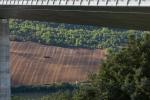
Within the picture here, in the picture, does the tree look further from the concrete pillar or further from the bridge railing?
the bridge railing

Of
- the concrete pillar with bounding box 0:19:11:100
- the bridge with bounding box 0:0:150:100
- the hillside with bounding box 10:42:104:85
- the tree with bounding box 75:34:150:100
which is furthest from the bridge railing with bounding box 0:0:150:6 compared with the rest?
the hillside with bounding box 10:42:104:85

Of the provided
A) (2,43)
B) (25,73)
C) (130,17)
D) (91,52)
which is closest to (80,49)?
(91,52)

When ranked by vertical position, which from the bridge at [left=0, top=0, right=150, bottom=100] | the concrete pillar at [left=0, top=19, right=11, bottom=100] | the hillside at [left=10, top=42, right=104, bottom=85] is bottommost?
the hillside at [left=10, top=42, right=104, bottom=85]

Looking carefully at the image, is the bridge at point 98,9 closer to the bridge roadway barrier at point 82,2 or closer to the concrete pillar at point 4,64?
the bridge roadway barrier at point 82,2

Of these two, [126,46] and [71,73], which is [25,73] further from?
[126,46]

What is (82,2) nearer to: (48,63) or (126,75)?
(126,75)

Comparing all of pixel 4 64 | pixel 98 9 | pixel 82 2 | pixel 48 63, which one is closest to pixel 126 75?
pixel 4 64
